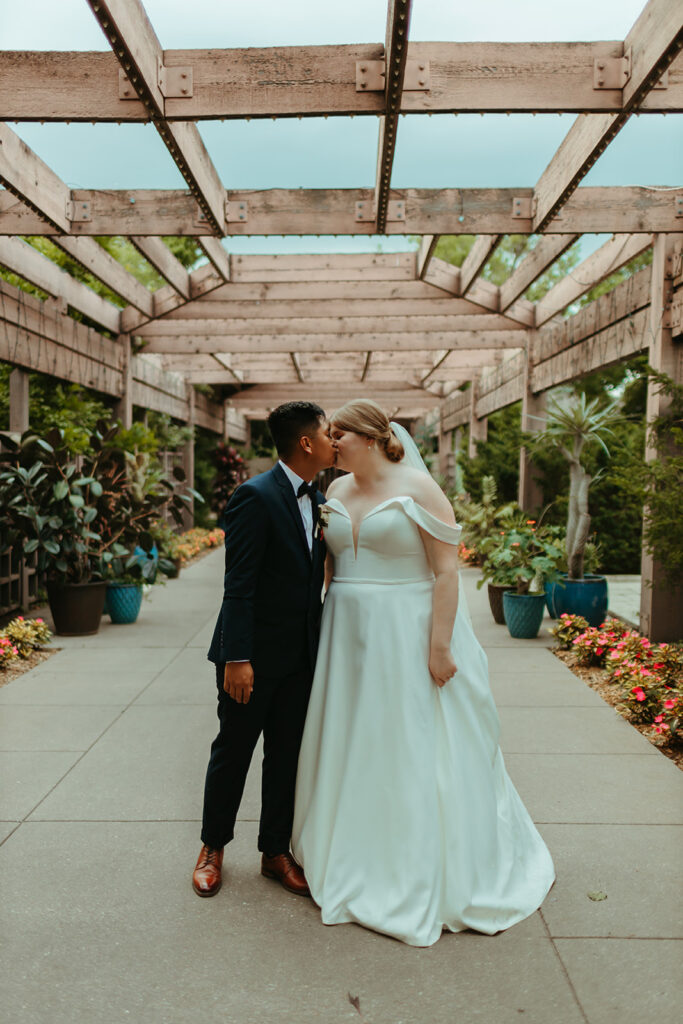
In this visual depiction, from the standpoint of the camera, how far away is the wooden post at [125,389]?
10555 mm

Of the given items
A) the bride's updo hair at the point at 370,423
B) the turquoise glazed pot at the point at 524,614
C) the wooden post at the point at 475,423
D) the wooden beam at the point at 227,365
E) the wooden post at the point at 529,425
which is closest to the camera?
the bride's updo hair at the point at 370,423

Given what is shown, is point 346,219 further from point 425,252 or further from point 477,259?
point 477,259

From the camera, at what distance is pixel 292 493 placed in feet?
9.22

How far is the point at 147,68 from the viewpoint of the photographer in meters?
4.00

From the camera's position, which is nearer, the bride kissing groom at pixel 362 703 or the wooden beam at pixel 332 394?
the bride kissing groom at pixel 362 703

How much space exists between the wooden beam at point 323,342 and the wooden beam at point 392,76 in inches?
230

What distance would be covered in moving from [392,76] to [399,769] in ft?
10.2

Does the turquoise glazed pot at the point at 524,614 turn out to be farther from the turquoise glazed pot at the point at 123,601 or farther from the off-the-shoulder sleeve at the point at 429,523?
the off-the-shoulder sleeve at the point at 429,523

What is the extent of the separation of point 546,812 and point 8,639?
432 centimetres

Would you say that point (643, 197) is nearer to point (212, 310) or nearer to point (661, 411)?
point (661, 411)

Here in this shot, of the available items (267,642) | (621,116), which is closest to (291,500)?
(267,642)

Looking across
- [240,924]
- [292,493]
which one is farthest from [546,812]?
[292,493]

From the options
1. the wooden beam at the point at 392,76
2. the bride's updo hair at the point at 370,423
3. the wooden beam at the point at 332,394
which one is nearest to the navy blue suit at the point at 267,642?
the bride's updo hair at the point at 370,423

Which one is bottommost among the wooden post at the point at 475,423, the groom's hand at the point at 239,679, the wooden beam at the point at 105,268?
the groom's hand at the point at 239,679
